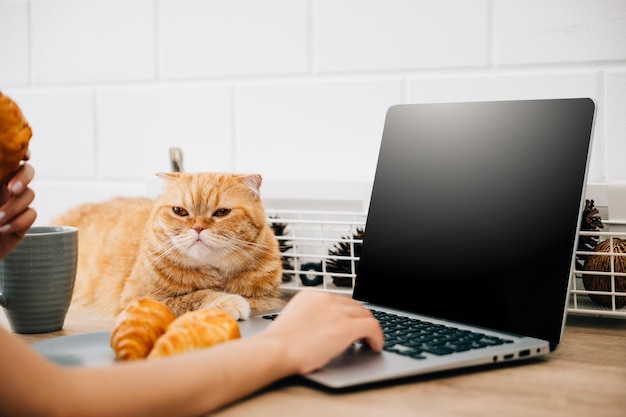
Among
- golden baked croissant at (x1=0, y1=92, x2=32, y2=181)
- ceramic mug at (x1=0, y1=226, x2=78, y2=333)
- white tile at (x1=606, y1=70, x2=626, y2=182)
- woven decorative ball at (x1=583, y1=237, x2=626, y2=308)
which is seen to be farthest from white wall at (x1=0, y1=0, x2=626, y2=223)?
golden baked croissant at (x1=0, y1=92, x2=32, y2=181)

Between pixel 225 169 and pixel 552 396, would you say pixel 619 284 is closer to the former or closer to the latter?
pixel 552 396

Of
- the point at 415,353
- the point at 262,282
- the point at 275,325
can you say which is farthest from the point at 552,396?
the point at 262,282

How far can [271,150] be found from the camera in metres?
1.43

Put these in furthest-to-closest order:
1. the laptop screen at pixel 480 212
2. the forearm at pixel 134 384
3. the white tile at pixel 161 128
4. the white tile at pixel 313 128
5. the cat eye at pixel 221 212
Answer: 1. the white tile at pixel 161 128
2. the white tile at pixel 313 128
3. the cat eye at pixel 221 212
4. the laptop screen at pixel 480 212
5. the forearm at pixel 134 384

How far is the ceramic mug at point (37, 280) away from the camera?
0.94m

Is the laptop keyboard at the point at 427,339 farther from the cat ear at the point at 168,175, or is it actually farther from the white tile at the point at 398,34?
the white tile at the point at 398,34

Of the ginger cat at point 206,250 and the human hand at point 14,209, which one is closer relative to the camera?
the human hand at point 14,209

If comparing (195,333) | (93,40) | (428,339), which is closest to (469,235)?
(428,339)

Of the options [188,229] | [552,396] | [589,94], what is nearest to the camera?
[552,396]

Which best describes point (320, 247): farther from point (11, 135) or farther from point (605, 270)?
point (11, 135)

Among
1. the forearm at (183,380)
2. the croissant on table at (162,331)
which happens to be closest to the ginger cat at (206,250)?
the croissant on table at (162,331)

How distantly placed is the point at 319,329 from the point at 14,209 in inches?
16.3

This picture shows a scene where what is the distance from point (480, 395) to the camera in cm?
63

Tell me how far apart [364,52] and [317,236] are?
375 millimetres
